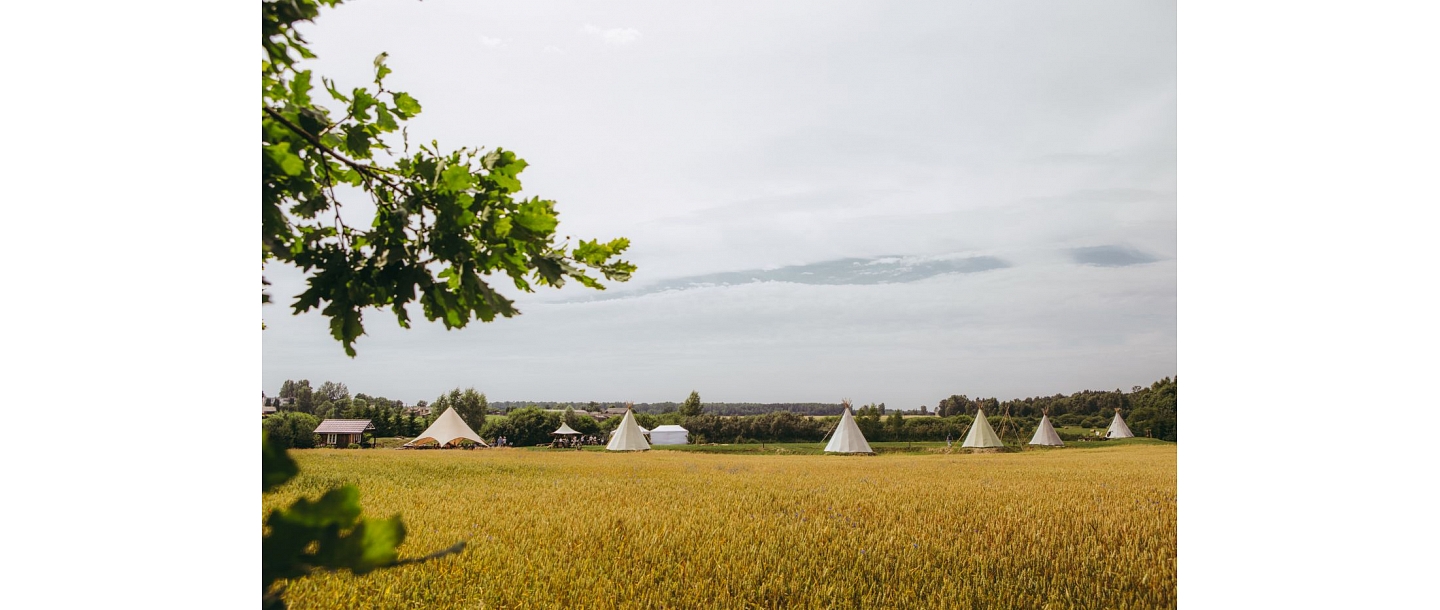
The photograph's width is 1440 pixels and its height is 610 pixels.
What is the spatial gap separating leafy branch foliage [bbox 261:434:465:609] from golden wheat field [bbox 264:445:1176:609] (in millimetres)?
1123

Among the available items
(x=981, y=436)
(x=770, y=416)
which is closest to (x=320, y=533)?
(x=770, y=416)

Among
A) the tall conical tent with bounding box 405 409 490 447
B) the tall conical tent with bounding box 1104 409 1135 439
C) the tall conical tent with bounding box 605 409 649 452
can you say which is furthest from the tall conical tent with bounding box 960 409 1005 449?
the tall conical tent with bounding box 405 409 490 447

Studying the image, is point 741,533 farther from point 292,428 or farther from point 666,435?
point 292,428

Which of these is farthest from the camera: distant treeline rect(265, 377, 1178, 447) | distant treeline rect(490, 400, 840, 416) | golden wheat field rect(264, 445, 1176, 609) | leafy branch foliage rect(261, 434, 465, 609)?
distant treeline rect(490, 400, 840, 416)

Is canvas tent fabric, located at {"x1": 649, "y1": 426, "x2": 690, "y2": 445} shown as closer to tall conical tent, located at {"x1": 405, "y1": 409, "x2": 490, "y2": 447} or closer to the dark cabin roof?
tall conical tent, located at {"x1": 405, "y1": 409, "x2": 490, "y2": 447}

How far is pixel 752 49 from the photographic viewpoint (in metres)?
2.52

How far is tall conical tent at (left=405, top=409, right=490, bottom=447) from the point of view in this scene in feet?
8.23

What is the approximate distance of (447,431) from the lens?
8.31 ft

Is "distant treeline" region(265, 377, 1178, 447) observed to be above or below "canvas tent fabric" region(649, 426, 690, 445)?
above

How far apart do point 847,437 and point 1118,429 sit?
90 cm

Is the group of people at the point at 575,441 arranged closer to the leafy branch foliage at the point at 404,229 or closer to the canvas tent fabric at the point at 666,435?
the canvas tent fabric at the point at 666,435

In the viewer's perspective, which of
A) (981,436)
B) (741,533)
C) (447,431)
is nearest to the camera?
(741,533)
